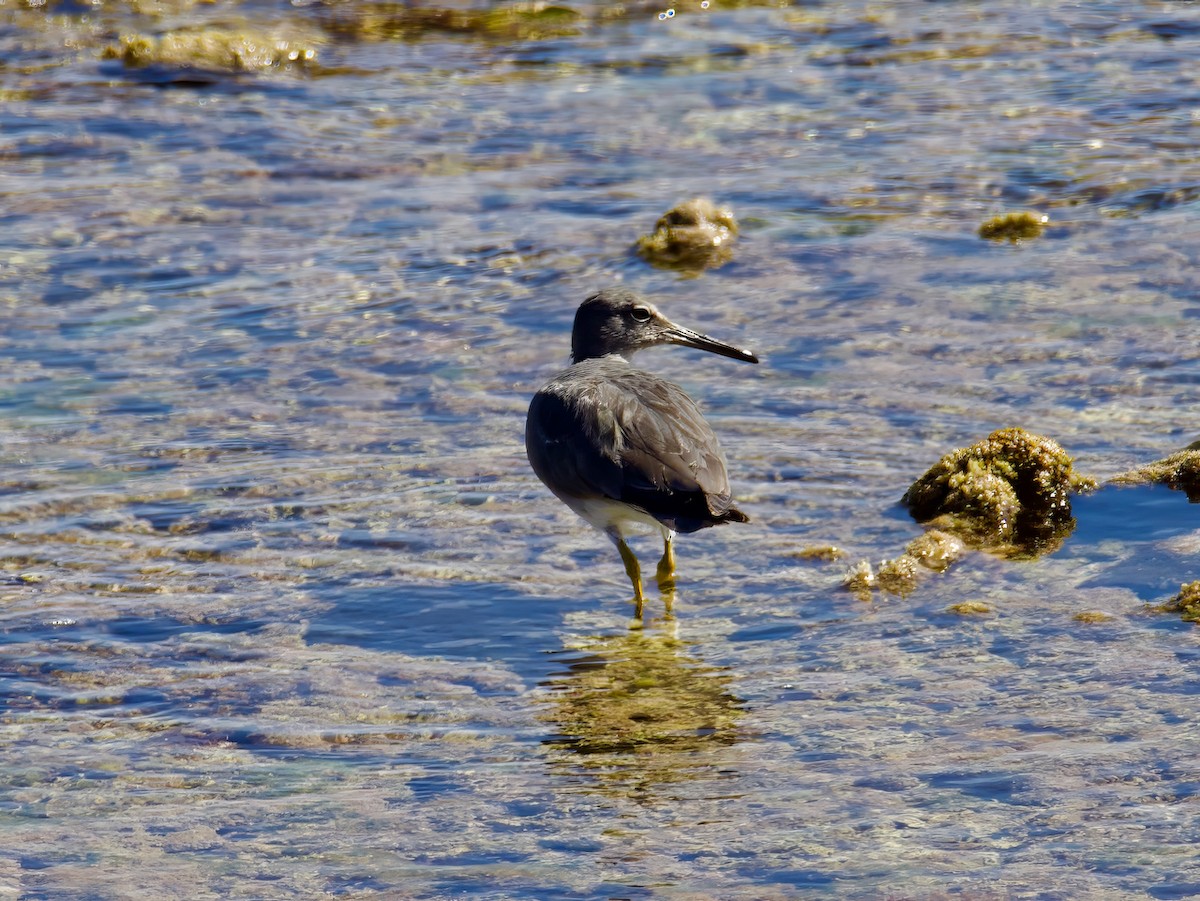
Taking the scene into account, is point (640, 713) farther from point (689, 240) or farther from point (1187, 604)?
point (689, 240)

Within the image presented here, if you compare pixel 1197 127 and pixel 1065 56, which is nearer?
pixel 1197 127

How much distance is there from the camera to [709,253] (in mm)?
10266

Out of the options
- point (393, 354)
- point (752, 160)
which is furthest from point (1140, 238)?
point (393, 354)

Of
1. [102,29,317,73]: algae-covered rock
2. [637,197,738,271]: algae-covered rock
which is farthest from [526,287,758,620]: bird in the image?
[102,29,317,73]: algae-covered rock

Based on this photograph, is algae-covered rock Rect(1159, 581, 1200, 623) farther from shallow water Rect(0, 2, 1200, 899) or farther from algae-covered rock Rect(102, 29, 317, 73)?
algae-covered rock Rect(102, 29, 317, 73)

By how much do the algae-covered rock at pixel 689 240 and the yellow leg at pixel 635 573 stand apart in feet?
13.1

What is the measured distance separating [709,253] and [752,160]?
2016mm

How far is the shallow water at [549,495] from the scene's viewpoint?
180 inches

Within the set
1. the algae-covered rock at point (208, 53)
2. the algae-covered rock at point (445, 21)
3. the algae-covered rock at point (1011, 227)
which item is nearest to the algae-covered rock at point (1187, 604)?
the algae-covered rock at point (1011, 227)

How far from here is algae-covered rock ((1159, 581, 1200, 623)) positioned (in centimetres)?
562

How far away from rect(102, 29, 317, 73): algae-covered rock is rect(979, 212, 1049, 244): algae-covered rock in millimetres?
7113

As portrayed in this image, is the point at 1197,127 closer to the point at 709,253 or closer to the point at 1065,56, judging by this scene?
the point at 1065,56

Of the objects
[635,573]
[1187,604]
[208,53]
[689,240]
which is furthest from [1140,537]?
[208,53]

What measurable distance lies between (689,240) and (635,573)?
4.32 metres
